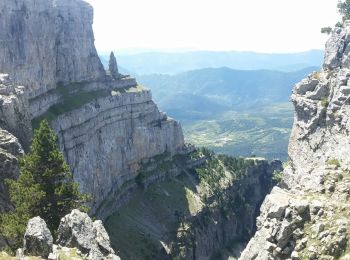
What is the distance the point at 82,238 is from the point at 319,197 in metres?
30.4

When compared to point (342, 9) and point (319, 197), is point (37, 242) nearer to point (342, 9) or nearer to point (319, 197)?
point (319, 197)

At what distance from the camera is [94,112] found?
19862cm

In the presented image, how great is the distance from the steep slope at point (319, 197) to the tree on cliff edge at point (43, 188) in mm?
30473

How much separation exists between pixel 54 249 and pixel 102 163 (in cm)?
13304

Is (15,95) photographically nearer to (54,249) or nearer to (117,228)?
(54,249)

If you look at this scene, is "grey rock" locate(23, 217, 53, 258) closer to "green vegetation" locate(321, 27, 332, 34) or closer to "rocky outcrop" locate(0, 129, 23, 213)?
"rocky outcrop" locate(0, 129, 23, 213)

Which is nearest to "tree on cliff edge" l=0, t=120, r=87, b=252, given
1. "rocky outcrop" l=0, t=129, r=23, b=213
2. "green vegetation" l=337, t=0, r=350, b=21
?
"rocky outcrop" l=0, t=129, r=23, b=213

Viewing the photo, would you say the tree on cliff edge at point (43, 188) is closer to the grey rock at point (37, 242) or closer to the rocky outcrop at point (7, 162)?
the rocky outcrop at point (7, 162)

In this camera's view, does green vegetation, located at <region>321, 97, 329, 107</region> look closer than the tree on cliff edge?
No

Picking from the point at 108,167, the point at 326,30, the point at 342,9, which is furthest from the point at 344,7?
the point at 108,167

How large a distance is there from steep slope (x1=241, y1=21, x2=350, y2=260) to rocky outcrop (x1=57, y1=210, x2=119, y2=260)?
18.5m

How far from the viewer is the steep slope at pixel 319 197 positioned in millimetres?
56250

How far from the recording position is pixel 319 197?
62.6m

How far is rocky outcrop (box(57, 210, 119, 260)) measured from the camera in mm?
64188
